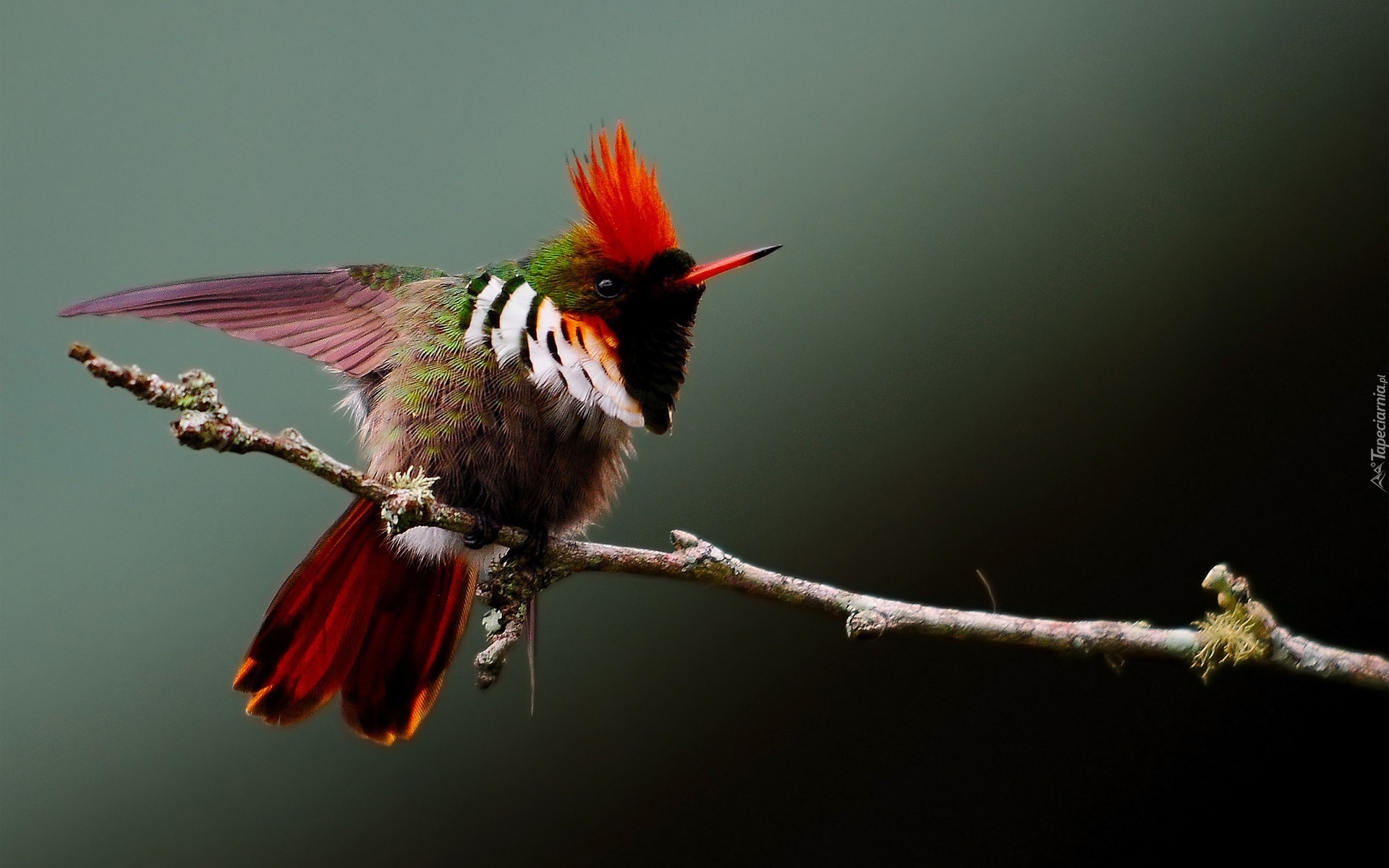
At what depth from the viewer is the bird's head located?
6.36 feet

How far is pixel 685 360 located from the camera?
Answer: 200 centimetres

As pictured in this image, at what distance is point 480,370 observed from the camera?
6.29 ft

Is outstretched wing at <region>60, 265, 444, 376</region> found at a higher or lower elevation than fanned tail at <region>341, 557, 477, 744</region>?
higher

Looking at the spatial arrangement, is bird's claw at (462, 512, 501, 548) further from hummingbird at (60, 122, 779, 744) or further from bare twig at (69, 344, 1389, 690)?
bare twig at (69, 344, 1389, 690)

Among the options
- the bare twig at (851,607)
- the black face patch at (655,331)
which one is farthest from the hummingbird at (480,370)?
the bare twig at (851,607)

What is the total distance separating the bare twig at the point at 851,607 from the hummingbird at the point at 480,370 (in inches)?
11.0

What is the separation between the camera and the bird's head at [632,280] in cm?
194

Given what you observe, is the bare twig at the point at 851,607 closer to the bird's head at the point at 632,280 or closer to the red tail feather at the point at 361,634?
the bird's head at the point at 632,280

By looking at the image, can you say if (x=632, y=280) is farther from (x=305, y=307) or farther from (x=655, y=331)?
(x=305, y=307)

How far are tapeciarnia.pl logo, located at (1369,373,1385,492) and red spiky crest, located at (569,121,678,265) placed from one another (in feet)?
5.34

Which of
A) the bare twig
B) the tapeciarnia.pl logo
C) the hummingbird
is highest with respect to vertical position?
the tapeciarnia.pl logo

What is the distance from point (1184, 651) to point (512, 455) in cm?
113

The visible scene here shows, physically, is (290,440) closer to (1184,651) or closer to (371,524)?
(371,524)

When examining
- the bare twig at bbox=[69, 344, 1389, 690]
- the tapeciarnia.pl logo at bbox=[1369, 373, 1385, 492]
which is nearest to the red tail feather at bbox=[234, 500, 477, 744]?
the bare twig at bbox=[69, 344, 1389, 690]
